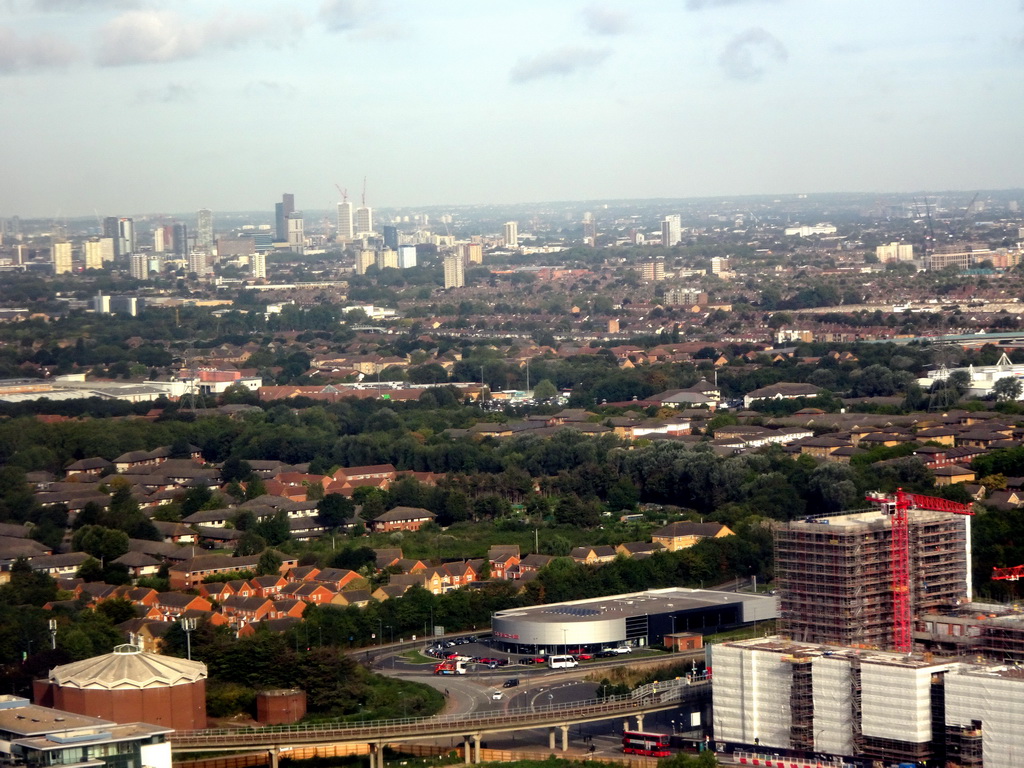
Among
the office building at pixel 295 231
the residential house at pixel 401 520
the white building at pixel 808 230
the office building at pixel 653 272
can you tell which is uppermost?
the office building at pixel 295 231

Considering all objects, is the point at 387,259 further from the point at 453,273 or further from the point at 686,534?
the point at 686,534

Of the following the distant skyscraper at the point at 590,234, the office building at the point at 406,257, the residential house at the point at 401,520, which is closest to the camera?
the residential house at the point at 401,520

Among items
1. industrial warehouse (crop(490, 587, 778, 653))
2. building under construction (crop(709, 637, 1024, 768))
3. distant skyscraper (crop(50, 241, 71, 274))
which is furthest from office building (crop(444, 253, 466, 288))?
building under construction (crop(709, 637, 1024, 768))

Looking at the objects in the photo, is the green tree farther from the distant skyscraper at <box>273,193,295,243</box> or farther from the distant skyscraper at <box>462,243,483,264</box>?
the distant skyscraper at <box>273,193,295,243</box>

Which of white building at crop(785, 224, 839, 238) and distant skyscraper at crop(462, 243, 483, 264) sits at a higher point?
white building at crop(785, 224, 839, 238)

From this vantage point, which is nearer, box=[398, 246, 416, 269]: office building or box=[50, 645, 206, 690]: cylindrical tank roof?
box=[50, 645, 206, 690]: cylindrical tank roof

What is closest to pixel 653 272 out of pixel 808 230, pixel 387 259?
pixel 387 259

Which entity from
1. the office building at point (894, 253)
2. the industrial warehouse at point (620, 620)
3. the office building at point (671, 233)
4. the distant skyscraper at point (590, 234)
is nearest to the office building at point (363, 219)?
the distant skyscraper at point (590, 234)

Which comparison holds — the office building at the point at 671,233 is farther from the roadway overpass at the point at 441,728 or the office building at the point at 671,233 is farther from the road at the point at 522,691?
the roadway overpass at the point at 441,728

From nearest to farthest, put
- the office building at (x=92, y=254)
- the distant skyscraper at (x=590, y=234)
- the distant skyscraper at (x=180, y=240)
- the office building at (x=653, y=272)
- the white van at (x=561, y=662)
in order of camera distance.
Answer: the white van at (x=561, y=662) → the office building at (x=653, y=272) → the office building at (x=92, y=254) → the distant skyscraper at (x=180, y=240) → the distant skyscraper at (x=590, y=234)
